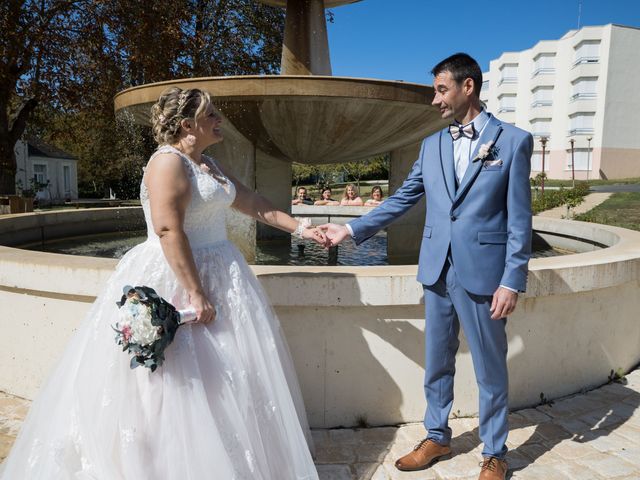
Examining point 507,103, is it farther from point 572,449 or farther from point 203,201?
point 203,201

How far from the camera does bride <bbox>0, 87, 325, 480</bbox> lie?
→ 2.28 meters

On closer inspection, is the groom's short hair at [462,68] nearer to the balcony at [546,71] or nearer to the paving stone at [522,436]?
the paving stone at [522,436]

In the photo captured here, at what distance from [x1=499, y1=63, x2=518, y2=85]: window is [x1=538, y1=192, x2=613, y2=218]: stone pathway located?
40.3 meters

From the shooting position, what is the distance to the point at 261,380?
2510 mm

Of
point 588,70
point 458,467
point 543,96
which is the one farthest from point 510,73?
point 458,467

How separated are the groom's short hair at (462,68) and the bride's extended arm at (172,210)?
144 cm

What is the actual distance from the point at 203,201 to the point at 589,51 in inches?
2390

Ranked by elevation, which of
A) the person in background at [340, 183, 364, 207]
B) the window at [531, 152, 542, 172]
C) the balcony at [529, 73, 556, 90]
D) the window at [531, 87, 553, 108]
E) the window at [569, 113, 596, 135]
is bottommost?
the person in background at [340, 183, 364, 207]

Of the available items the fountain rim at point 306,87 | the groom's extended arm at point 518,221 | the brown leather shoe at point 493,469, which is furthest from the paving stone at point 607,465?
the fountain rim at point 306,87

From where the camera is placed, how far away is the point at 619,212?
19547 mm

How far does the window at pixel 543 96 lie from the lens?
189 ft

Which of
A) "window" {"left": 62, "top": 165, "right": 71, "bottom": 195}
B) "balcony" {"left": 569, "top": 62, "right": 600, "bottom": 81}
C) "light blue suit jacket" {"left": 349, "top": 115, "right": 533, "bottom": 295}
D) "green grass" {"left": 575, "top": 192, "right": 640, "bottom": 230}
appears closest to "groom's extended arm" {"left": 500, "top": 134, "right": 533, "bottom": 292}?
"light blue suit jacket" {"left": 349, "top": 115, "right": 533, "bottom": 295}

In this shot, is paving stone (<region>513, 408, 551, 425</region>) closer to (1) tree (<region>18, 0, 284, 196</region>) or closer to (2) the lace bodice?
(2) the lace bodice

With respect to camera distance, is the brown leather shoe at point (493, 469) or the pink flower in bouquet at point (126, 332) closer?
the pink flower in bouquet at point (126, 332)
